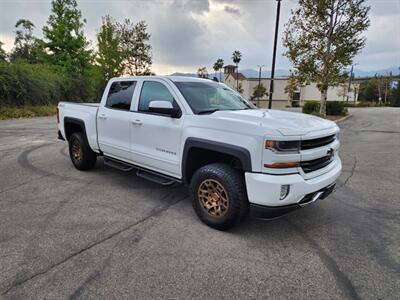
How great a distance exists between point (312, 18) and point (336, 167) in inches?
605

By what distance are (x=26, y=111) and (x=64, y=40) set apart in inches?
376

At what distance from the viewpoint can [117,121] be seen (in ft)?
16.1

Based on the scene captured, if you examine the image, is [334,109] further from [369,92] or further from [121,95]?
[369,92]

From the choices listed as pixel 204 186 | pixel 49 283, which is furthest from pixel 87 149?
pixel 49 283

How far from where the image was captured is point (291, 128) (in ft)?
10.3

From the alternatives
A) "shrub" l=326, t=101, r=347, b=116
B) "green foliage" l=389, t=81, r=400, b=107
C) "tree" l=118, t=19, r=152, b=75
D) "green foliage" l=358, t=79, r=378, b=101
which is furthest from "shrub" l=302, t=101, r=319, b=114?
"green foliage" l=358, t=79, r=378, b=101

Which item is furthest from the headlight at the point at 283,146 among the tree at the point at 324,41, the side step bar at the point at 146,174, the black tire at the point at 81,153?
the tree at the point at 324,41

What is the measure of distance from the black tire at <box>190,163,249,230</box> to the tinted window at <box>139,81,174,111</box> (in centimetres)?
131

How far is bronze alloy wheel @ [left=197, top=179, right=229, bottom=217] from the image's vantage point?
3.47 m

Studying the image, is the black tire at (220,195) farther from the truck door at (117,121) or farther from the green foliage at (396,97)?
the green foliage at (396,97)

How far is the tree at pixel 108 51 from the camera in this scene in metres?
28.3

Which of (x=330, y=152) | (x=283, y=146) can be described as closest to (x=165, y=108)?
(x=283, y=146)

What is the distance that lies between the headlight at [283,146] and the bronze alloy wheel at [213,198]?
78cm

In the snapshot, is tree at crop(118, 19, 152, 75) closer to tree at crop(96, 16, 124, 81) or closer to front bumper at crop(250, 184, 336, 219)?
tree at crop(96, 16, 124, 81)
